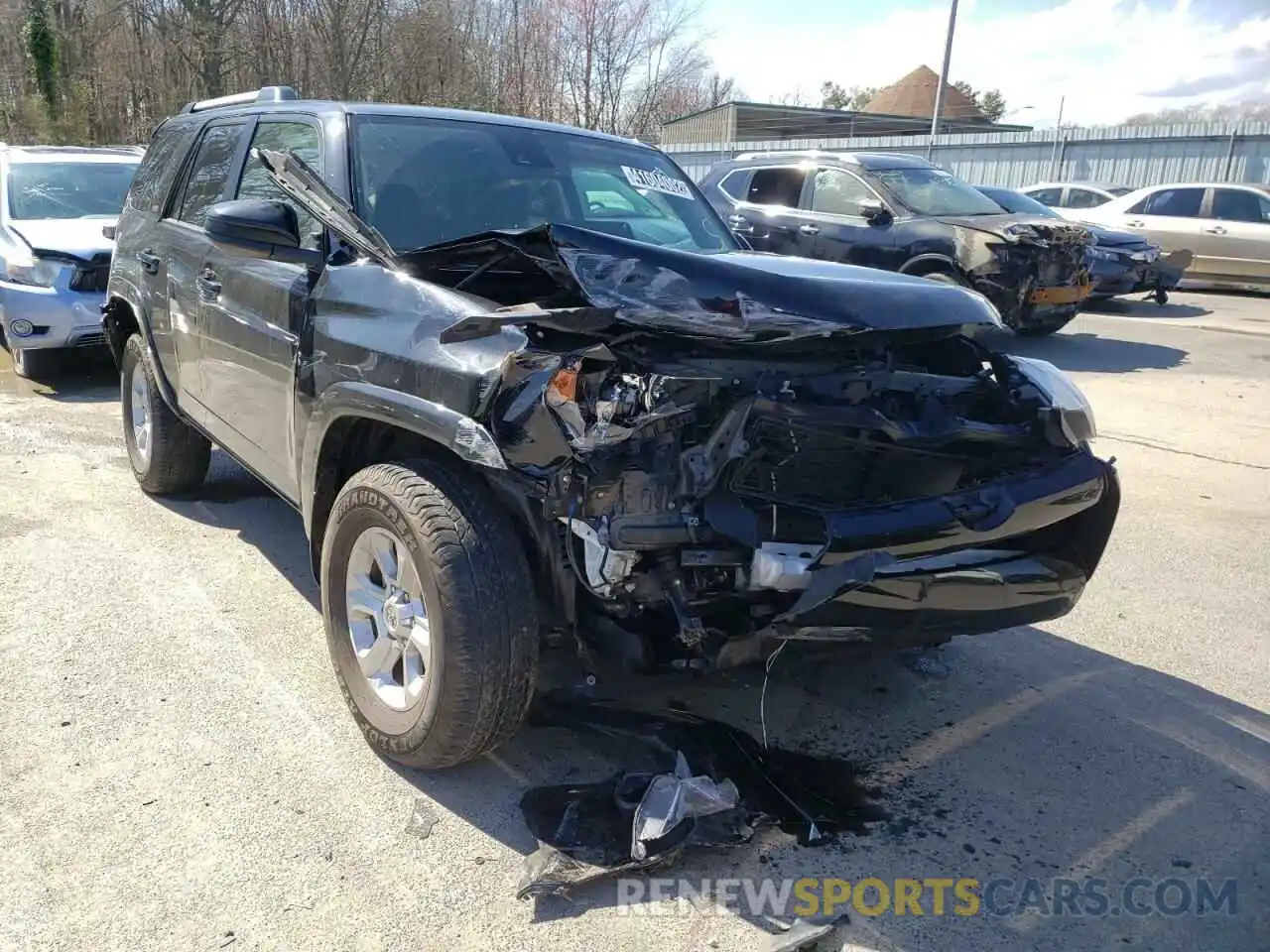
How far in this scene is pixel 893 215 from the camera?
9.91 meters

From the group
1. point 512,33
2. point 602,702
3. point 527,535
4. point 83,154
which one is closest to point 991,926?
point 602,702

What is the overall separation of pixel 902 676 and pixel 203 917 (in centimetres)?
246

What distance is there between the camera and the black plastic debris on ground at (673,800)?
254 cm

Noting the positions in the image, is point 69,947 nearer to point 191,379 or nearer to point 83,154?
point 191,379

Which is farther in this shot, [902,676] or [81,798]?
[902,676]

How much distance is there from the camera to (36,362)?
823 centimetres

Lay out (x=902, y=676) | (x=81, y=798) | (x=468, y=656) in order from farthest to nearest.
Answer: (x=902, y=676) < (x=81, y=798) < (x=468, y=656)

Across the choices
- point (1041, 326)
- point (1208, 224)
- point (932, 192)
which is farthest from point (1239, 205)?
point (932, 192)

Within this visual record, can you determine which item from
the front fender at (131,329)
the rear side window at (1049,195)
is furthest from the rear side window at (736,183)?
the rear side window at (1049,195)

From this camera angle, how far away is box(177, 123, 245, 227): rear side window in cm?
434

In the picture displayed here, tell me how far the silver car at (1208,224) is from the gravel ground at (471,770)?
12.1 metres

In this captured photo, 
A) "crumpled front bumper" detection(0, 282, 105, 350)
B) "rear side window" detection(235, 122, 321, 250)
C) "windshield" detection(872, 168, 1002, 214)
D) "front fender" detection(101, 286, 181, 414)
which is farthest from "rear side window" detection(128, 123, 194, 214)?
"windshield" detection(872, 168, 1002, 214)

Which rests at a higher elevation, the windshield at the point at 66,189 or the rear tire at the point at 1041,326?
the windshield at the point at 66,189

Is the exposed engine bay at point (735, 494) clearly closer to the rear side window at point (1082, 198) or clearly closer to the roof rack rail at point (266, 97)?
the roof rack rail at point (266, 97)
